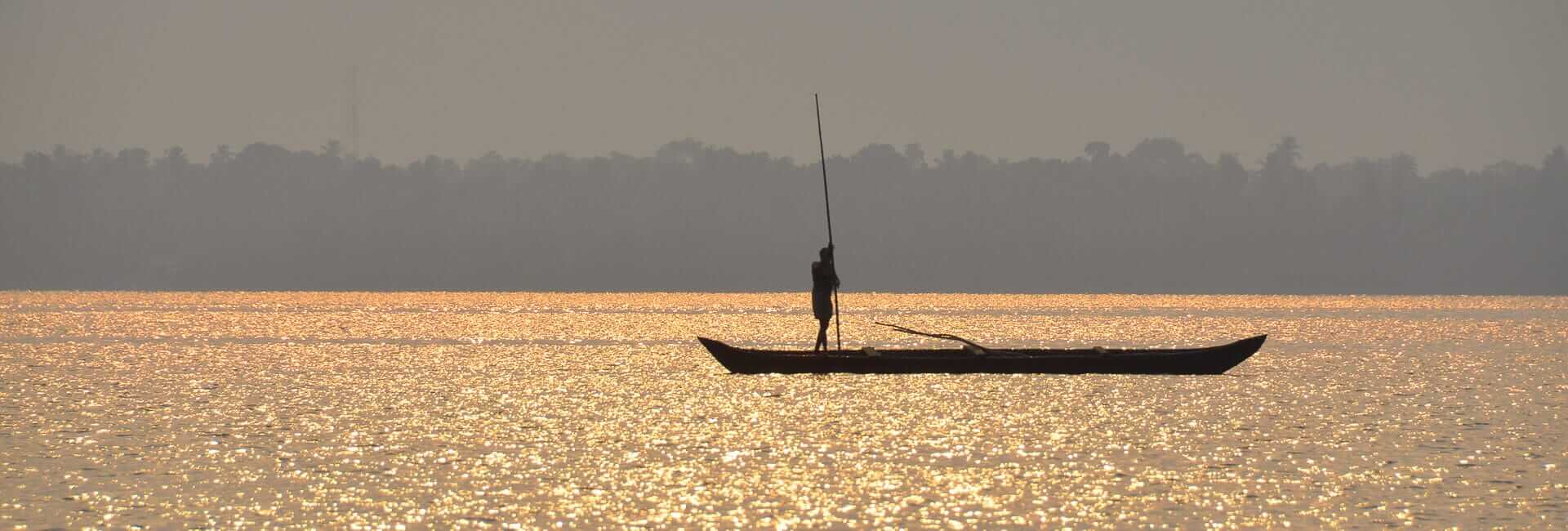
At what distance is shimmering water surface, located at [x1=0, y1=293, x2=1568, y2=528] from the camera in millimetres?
22453

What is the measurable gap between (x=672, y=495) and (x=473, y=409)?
1626 cm

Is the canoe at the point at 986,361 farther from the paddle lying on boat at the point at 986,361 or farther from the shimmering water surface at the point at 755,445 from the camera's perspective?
the shimmering water surface at the point at 755,445

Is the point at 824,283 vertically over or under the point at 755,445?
over

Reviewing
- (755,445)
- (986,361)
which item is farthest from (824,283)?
(755,445)

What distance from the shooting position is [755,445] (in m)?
29.9

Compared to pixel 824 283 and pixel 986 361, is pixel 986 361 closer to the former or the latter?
pixel 986 361

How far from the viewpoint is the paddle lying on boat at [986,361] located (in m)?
39.4

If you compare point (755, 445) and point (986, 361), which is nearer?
point (755, 445)

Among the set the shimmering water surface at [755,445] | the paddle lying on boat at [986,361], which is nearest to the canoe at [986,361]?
the paddle lying on boat at [986,361]

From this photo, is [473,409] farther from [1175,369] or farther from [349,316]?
[349,316]

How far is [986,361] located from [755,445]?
1088 centimetres

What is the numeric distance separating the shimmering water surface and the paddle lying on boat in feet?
2.68

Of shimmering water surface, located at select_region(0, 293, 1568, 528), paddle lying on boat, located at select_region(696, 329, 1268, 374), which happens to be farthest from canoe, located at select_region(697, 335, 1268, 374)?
shimmering water surface, located at select_region(0, 293, 1568, 528)

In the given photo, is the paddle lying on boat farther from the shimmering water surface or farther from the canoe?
the shimmering water surface
